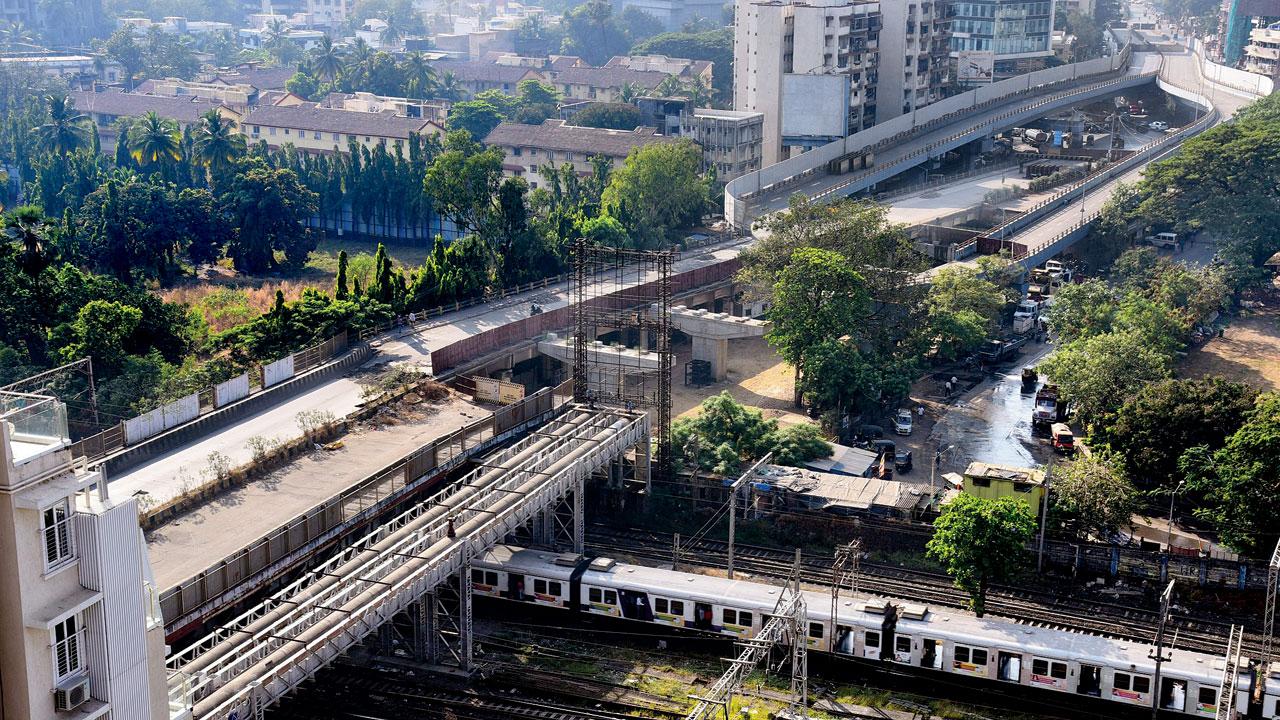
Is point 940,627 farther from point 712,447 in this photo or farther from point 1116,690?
point 712,447

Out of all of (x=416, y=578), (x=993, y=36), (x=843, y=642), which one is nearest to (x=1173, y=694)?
(x=843, y=642)

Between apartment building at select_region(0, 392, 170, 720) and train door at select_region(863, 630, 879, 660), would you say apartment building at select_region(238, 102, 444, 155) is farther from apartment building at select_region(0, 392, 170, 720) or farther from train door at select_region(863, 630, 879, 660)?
apartment building at select_region(0, 392, 170, 720)

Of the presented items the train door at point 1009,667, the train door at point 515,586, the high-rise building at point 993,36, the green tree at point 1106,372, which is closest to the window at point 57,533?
the train door at point 515,586

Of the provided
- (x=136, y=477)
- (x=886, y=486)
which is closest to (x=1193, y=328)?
(x=886, y=486)

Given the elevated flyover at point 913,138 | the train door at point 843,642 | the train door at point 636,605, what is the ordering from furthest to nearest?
the elevated flyover at point 913,138, the train door at point 636,605, the train door at point 843,642

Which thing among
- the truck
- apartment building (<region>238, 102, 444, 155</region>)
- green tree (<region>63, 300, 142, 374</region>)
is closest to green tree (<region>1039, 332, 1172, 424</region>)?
the truck

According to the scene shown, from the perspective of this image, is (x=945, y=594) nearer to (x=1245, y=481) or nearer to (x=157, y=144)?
(x=1245, y=481)

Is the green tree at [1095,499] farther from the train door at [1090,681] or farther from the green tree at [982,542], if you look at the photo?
the train door at [1090,681]
